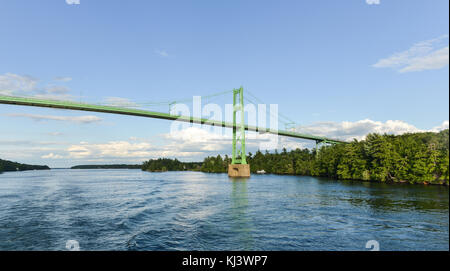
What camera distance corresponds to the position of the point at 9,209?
1806 centimetres

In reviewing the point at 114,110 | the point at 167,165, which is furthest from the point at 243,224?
the point at 167,165

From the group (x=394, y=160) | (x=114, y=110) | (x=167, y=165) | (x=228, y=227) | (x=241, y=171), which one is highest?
(x=114, y=110)

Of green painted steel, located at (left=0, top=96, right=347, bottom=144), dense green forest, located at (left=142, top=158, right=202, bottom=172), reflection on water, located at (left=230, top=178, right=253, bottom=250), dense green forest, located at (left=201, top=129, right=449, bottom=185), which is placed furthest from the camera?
dense green forest, located at (left=142, top=158, right=202, bottom=172)

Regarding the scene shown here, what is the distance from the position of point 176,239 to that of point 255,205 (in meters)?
9.90

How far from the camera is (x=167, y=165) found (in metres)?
168

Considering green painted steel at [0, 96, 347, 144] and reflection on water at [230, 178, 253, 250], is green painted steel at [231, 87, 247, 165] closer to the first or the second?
green painted steel at [0, 96, 347, 144]

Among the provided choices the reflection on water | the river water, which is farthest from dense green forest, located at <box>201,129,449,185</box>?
the reflection on water

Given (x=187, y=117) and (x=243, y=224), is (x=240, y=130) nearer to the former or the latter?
(x=187, y=117)

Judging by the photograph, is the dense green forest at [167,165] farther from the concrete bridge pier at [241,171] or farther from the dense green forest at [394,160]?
the dense green forest at [394,160]

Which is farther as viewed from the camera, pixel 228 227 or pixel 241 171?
pixel 241 171

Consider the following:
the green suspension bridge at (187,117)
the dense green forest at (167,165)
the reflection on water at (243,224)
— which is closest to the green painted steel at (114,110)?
the green suspension bridge at (187,117)

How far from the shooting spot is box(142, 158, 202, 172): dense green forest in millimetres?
160375

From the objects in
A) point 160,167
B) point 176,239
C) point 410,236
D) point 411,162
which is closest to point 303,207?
point 410,236
